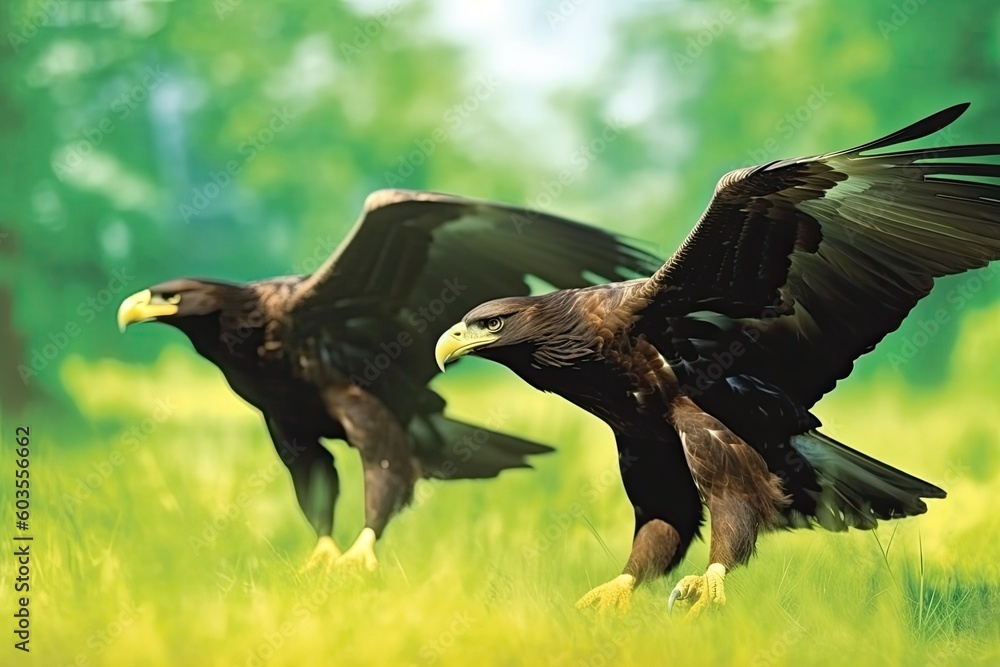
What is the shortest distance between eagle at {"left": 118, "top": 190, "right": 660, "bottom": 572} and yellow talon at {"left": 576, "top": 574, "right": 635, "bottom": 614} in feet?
1.94

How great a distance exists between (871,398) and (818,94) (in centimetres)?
117

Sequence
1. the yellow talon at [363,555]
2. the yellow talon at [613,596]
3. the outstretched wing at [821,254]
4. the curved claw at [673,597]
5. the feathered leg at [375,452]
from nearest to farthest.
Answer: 1. the outstretched wing at [821,254]
2. the curved claw at [673,597]
3. the yellow talon at [613,596]
4. the yellow talon at [363,555]
5. the feathered leg at [375,452]

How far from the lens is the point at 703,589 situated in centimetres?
359

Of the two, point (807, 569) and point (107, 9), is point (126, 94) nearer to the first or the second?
point (107, 9)

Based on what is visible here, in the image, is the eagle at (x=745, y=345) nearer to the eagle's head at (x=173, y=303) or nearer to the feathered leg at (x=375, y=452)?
the feathered leg at (x=375, y=452)

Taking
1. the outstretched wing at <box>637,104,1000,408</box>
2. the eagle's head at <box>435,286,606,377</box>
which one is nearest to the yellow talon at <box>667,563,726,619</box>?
the outstretched wing at <box>637,104,1000,408</box>

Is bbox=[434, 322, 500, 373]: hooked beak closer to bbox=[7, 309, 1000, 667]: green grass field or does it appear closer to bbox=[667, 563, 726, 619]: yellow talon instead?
bbox=[7, 309, 1000, 667]: green grass field

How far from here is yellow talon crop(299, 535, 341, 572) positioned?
4.14m

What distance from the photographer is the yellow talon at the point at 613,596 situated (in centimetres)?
386

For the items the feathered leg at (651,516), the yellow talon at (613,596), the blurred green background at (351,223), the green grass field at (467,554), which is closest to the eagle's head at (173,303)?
the blurred green background at (351,223)

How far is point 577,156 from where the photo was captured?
13.5ft

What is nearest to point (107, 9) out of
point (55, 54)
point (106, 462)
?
point (55, 54)

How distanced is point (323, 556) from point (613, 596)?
1138 millimetres

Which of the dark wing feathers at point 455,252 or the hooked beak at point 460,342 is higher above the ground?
the dark wing feathers at point 455,252
